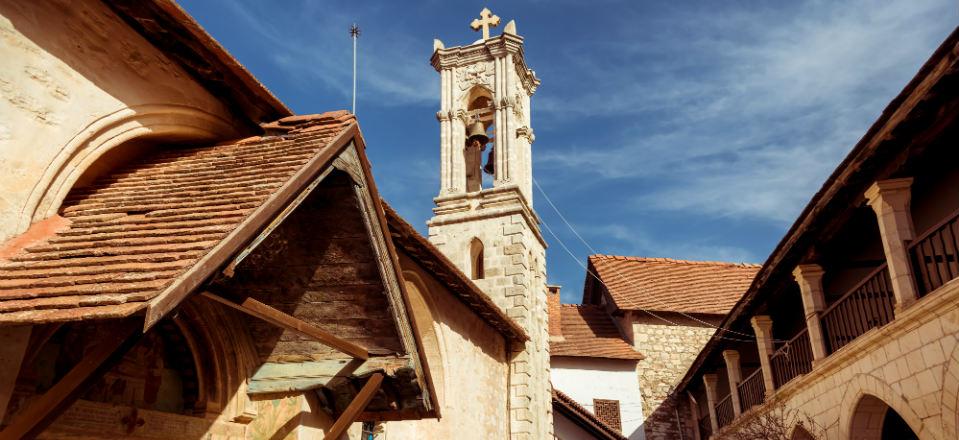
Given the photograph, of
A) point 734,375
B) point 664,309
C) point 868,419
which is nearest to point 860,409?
point 868,419

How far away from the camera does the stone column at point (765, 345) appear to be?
14.4 m

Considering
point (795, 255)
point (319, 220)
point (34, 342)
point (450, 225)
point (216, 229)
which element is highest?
point (450, 225)

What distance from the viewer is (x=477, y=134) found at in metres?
18.4

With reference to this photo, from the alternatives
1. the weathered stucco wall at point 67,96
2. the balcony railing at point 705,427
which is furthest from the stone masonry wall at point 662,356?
the weathered stucco wall at point 67,96

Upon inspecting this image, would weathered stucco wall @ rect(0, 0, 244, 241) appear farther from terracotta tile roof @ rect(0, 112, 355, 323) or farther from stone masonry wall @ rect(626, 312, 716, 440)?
stone masonry wall @ rect(626, 312, 716, 440)

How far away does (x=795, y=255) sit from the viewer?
469 inches

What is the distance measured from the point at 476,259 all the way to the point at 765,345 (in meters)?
6.52

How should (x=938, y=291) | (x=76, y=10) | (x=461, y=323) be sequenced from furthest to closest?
(x=461, y=323) → (x=938, y=291) → (x=76, y=10)

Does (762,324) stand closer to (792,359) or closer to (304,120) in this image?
(792,359)

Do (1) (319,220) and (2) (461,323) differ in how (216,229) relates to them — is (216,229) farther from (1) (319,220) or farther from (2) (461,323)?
(2) (461,323)

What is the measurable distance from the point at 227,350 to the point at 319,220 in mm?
1517

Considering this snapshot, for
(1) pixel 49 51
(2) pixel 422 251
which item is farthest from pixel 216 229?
(2) pixel 422 251

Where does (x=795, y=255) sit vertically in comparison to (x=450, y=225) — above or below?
below

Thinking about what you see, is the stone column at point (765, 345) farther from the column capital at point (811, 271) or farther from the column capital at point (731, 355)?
the column capital at point (811, 271)
